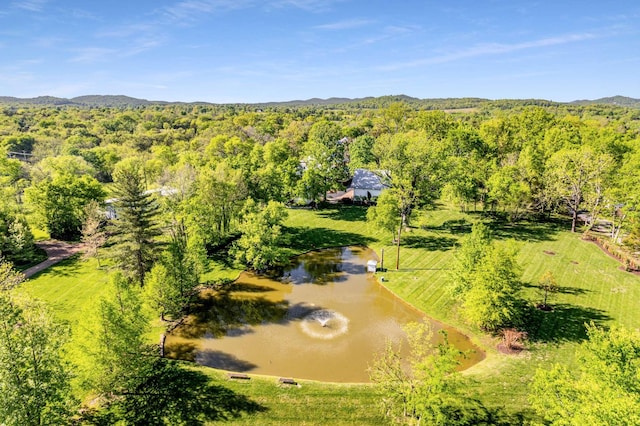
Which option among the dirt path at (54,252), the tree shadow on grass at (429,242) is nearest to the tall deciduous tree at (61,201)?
the dirt path at (54,252)

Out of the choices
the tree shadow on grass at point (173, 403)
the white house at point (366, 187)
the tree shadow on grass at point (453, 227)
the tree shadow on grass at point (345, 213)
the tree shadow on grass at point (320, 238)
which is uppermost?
the white house at point (366, 187)

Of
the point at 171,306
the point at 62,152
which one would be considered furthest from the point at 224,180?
the point at 62,152

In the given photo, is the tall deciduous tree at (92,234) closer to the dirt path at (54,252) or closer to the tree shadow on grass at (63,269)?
the tree shadow on grass at (63,269)

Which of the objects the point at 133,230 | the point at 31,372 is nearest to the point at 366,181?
the point at 133,230

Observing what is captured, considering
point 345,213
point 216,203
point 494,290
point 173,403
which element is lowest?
point 173,403

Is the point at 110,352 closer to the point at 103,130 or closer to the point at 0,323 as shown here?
the point at 0,323

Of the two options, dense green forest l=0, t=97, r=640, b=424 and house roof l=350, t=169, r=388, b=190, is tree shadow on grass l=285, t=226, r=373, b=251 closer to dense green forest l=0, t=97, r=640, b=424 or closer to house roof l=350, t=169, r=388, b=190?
dense green forest l=0, t=97, r=640, b=424

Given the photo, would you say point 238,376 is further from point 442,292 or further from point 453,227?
point 453,227
